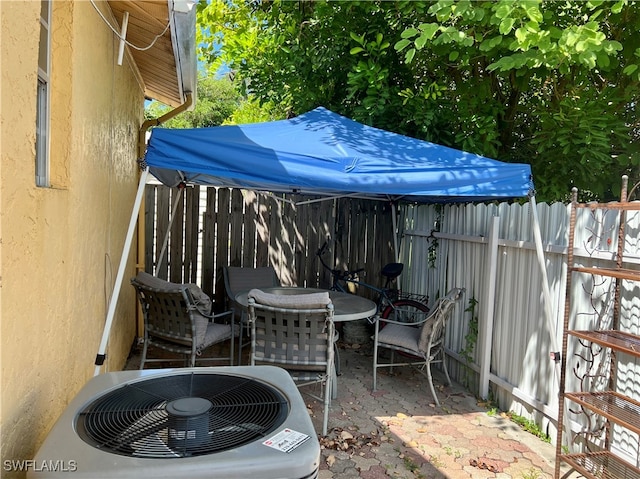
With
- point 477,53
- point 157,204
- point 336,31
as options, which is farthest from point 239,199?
point 477,53

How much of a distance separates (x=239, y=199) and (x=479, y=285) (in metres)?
3.24

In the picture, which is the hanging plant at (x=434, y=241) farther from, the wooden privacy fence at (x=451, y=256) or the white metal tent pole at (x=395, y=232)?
the white metal tent pole at (x=395, y=232)

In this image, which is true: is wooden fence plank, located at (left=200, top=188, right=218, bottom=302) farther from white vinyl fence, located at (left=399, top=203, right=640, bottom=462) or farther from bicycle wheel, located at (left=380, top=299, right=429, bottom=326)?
white vinyl fence, located at (left=399, top=203, right=640, bottom=462)

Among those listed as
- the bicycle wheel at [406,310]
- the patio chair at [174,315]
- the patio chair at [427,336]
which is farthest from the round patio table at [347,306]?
the bicycle wheel at [406,310]

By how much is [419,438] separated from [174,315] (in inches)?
81.1

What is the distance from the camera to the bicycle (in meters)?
5.00

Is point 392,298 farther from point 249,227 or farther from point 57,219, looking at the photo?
point 57,219

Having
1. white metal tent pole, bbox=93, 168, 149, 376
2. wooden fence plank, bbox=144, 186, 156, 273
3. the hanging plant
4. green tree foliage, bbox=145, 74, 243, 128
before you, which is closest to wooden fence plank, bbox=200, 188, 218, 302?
wooden fence plank, bbox=144, 186, 156, 273

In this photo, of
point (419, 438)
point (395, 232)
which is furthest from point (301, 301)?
point (395, 232)

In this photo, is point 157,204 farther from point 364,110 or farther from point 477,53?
point 477,53

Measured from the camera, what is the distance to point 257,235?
19.6 ft

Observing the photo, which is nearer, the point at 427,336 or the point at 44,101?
the point at 44,101

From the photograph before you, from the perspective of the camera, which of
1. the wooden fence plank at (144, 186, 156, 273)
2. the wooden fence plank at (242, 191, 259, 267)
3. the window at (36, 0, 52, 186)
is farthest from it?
the wooden fence plank at (242, 191, 259, 267)

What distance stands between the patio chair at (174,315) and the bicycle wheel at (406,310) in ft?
7.21
